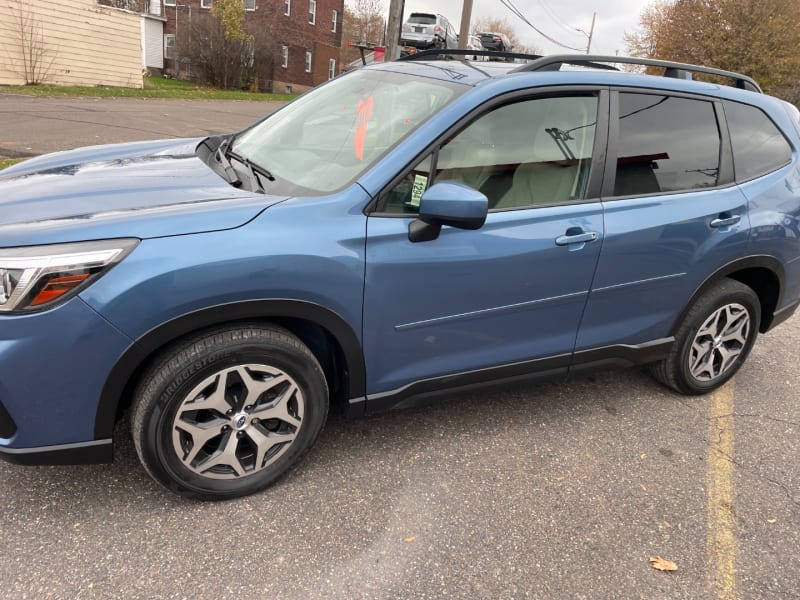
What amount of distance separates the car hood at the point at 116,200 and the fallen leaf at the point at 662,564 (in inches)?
81.7

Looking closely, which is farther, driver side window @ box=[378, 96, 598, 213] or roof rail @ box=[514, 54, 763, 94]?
roof rail @ box=[514, 54, 763, 94]

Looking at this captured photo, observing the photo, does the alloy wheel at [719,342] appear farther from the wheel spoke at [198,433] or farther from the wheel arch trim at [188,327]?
the wheel spoke at [198,433]

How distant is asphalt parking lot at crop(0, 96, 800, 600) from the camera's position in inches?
87.7

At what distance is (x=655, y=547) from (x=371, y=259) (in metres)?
1.67

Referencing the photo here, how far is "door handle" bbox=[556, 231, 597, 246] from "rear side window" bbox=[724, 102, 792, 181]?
1188 mm

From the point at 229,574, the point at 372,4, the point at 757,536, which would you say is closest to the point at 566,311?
the point at 757,536

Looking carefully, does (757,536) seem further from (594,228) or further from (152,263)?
(152,263)

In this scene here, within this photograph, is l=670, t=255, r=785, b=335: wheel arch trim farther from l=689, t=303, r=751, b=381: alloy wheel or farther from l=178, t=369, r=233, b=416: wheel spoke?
l=178, t=369, r=233, b=416: wheel spoke

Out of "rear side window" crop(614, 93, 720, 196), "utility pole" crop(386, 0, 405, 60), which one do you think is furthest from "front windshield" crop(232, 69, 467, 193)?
"utility pole" crop(386, 0, 405, 60)

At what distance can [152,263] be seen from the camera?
81.7 inches

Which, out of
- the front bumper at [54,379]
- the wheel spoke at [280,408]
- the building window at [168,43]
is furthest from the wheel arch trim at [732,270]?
the building window at [168,43]

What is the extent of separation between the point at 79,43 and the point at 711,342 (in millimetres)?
23617

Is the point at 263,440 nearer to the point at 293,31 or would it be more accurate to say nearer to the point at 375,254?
the point at 375,254

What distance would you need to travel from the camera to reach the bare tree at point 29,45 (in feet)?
61.2
